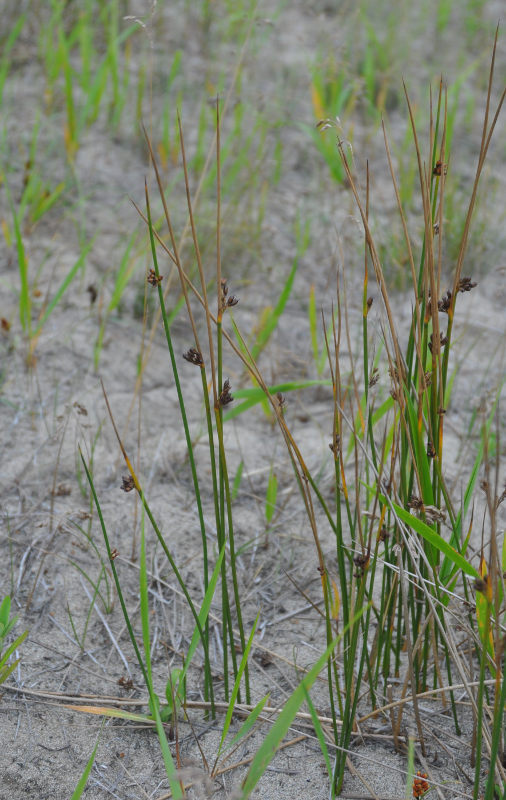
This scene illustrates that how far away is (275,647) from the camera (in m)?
1.32

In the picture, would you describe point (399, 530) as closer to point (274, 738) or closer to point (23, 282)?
point (274, 738)

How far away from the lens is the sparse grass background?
971mm

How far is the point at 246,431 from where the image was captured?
6.24ft

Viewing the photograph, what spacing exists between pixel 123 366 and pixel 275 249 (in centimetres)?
79

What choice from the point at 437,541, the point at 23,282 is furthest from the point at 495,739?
the point at 23,282

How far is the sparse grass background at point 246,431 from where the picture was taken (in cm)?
97

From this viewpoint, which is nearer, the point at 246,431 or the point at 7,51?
the point at 246,431

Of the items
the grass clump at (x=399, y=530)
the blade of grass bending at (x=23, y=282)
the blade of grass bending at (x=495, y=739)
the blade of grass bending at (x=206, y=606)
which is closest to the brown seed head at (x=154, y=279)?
the grass clump at (x=399, y=530)

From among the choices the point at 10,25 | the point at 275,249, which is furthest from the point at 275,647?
the point at 10,25

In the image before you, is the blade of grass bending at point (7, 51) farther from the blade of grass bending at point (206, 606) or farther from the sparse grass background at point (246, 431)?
the blade of grass bending at point (206, 606)

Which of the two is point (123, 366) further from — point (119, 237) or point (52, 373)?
point (119, 237)

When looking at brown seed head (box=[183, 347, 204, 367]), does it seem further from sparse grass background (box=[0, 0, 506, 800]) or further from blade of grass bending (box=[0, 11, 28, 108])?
blade of grass bending (box=[0, 11, 28, 108])

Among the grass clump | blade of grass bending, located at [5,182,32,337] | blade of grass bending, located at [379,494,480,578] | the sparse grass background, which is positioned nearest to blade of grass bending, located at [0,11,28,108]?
the sparse grass background

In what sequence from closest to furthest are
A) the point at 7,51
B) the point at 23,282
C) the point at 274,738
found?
the point at 274,738, the point at 23,282, the point at 7,51
